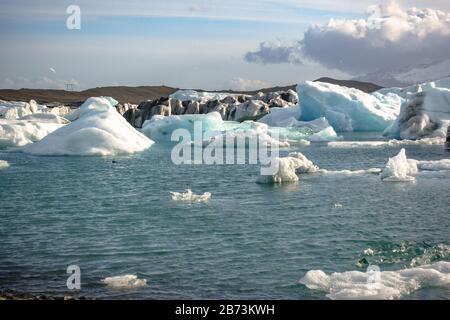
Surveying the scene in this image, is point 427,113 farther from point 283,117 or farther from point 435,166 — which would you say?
point 435,166

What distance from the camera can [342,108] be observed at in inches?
2366

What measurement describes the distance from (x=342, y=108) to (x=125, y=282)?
5025 centimetres

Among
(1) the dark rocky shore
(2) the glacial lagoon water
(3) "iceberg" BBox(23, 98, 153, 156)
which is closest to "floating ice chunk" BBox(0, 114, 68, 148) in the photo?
(3) "iceberg" BBox(23, 98, 153, 156)

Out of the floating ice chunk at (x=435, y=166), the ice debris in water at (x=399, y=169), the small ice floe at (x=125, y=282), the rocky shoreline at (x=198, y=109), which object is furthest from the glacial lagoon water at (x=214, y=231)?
the rocky shoreline at (x=198, y=109)

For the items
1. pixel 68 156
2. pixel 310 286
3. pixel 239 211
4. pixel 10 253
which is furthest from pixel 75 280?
pixel 68 156

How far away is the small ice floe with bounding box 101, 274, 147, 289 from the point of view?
11961 millimetres

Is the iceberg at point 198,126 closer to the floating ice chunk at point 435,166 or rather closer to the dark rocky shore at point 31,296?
the floating ice chunk at point 435,166

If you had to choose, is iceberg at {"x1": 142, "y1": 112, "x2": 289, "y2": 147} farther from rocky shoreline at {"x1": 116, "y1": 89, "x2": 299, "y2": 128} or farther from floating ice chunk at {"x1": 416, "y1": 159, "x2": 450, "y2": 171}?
floating ice chunk at {"x1": 416, "y1": 159, "x2": 450, "y2": 171}

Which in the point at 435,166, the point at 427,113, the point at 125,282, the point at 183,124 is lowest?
the point at 125,282

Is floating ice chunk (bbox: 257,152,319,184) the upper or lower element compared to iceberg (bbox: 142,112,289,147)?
lower

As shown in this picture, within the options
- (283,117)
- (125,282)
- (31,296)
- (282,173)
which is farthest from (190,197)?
(283,117)

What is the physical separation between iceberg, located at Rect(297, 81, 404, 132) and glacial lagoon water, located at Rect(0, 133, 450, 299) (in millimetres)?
31339

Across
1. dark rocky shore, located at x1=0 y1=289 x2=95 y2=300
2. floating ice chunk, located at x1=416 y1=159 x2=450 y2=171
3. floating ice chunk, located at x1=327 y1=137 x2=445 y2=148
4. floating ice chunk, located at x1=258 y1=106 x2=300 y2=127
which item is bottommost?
dark rocky shore, located at x1=0 y1=289 x2=95 y2=300
